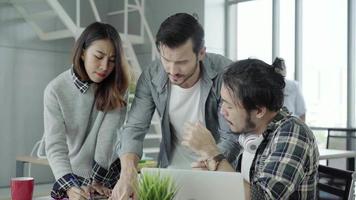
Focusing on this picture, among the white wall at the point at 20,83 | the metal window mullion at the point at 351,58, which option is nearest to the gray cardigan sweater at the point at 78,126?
the metal window mullion at the point at 351,58

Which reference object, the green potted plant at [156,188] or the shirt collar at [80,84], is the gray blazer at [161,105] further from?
the green potted plant at [156,188]

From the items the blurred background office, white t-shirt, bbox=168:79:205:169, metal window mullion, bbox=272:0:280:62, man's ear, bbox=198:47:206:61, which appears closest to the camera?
man's ear, bbox=198:47:206:61

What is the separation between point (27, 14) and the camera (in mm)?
5676

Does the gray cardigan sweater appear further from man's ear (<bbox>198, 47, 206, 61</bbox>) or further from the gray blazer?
man's ear (<bbox>198, 47, 206, 61</bbox>)

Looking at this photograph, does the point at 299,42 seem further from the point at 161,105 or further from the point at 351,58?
Result: the point at 161,105

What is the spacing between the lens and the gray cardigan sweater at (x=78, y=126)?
66.9 inches

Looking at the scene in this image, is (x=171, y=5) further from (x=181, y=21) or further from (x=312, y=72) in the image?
(x=181, y=21)

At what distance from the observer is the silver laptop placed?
1.15 metres

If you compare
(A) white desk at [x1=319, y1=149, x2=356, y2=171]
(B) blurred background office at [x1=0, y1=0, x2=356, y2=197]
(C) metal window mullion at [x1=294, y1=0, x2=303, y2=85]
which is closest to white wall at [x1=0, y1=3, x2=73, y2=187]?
(B) blurred background office at [x1=0, y1=0, x2=356, y2=197]

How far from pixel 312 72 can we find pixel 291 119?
4.40 metres

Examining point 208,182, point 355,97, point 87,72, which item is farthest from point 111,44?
point 355,97

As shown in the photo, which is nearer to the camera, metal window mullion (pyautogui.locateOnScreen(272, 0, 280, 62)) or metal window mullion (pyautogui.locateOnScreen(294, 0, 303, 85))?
metal window mullion (pyautogui.locateOnScreen(294, 0, 303, 85))

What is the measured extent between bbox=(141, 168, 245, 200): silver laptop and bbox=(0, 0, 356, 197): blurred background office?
4026 mm

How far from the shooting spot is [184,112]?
178cm
